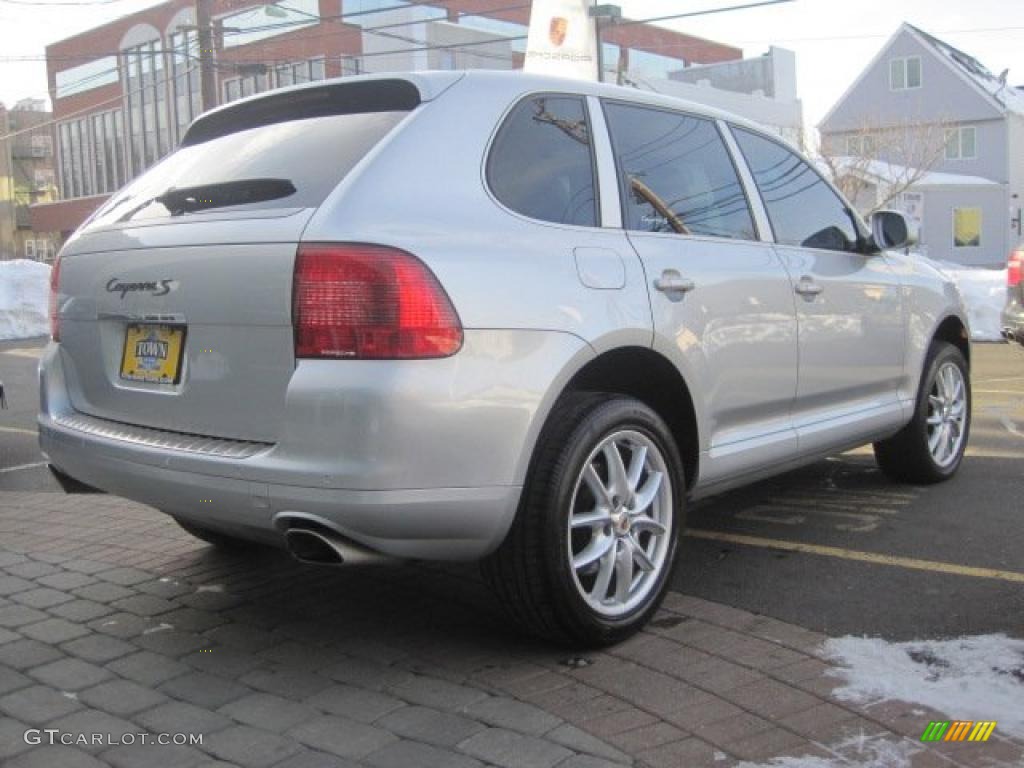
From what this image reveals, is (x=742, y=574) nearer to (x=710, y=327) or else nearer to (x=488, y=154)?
(x=710, y=327)

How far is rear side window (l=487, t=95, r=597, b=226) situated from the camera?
3.33m

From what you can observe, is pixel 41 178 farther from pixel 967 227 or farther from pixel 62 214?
pixel 967 227

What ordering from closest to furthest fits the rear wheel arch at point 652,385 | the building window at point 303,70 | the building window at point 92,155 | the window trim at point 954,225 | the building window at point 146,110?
the rear wheel arch at point 652,385 → the building window at point 303,70 → the window trim at point 954,225 → the building window at point 146,110 → the building window at point 92,155

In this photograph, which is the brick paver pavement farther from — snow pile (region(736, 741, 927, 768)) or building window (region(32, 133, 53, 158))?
building window (region(32, 133, 53, 158))

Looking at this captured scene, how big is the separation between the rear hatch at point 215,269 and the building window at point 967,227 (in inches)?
1736

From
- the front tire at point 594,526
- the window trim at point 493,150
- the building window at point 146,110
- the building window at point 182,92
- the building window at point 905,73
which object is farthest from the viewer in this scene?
the building window at point 146,110

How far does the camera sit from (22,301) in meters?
21.0

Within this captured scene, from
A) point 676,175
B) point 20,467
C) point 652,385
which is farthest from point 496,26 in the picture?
point 652,385

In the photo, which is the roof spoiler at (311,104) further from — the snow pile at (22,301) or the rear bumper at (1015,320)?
the snow pile at (22,301)

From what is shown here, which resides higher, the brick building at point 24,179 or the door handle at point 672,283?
the brick building at point 24,179

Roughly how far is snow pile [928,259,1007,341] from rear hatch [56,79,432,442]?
13063 millimetres

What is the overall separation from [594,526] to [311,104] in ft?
5.58

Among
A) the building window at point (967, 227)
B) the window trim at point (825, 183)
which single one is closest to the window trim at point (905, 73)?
the building window at point (967, 227)

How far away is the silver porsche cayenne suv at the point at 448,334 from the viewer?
9.48 feet
